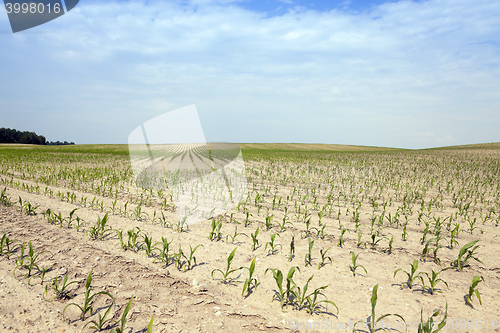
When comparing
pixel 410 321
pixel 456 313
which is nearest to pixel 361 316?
pixel 410 321

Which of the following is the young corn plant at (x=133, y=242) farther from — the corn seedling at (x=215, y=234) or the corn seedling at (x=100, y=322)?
the corn seedling at (x=100, y=322)

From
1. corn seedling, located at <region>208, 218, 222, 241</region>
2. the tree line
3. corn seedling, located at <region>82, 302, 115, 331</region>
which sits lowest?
corn seedling, located at <region>82, 302, 115, 331</region>

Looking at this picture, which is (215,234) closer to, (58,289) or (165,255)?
(165,255)

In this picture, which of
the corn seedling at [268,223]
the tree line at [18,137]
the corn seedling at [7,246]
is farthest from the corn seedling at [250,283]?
the tree line at [18,137]

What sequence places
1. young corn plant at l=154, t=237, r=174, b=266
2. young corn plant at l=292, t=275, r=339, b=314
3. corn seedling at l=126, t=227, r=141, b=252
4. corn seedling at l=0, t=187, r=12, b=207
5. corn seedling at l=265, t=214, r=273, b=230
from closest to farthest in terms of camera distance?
young corn plant at l=292, t=275, r=339, b=314, young corn plant at l=154, t=237, r=174, b=266, corn seedling at l=126, t=227, r=141, b=252, corn seedling at l=265, t=214, r=273, b=230, corn seedling at l=0, t=187, r=12, b=207

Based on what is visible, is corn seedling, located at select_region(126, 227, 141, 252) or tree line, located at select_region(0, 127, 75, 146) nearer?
corn seedling, located at select_region(126, 227, 141, 252)

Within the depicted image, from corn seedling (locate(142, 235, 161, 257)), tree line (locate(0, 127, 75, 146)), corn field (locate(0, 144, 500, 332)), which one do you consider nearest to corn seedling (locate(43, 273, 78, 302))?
corn field (locate(0, 144, 500, 332))

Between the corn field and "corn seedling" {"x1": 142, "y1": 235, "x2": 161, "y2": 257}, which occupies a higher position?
"corn seedling" {"x1": 142, "y1": 235, "x2": 161, "y2": 257}

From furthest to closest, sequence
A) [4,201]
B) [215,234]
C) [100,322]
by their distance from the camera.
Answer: [4,201] → [215,234] → [100,322]

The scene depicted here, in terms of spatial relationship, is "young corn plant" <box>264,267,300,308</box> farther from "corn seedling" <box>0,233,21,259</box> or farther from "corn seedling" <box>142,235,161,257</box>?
"corn seedling" <box>0,233,21,259</box>

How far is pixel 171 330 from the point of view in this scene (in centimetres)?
259

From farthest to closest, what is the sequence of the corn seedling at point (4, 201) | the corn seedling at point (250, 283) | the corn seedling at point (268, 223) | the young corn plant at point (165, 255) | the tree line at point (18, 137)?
the tree line at point (18, 137)
the corn seedling at point (4, 201)
the corn seedling at point (268, 223)
the young corn plant at point (165, 255)
the corn seedling at point (250, 283)

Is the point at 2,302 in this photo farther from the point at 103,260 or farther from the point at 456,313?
the point at 456,313

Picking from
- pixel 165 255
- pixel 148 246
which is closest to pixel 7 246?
pixel 148 246
